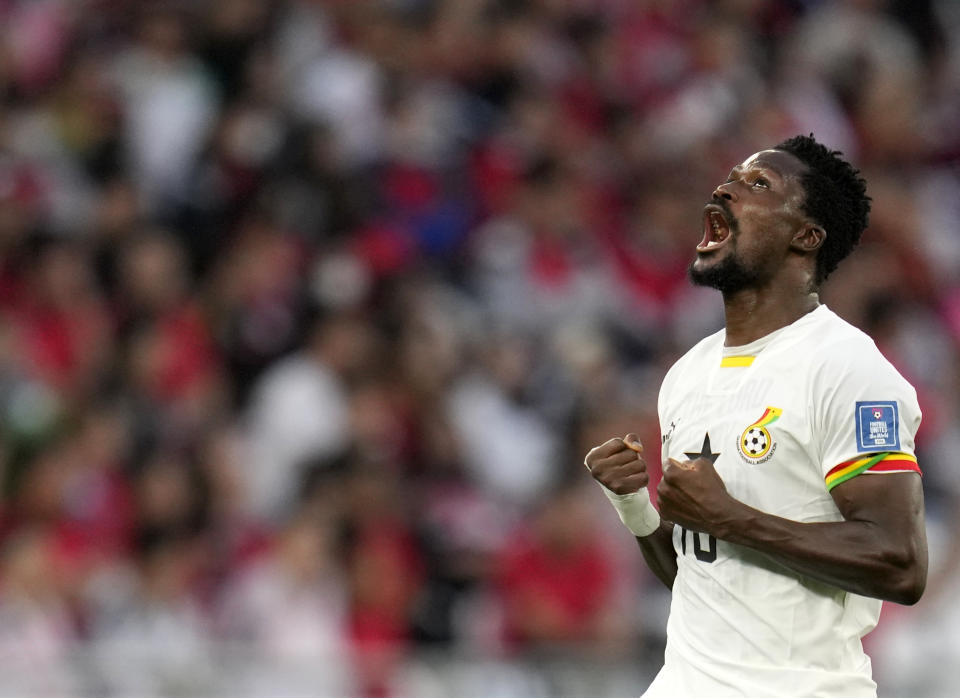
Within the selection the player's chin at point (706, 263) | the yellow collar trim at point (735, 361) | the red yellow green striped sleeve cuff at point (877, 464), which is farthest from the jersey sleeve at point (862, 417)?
the player's chin at point (706, 263)

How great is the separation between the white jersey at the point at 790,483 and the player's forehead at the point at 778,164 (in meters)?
0.34

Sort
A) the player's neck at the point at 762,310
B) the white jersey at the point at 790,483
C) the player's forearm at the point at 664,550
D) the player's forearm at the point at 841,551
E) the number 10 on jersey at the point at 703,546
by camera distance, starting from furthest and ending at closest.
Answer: the player's forearm at the point at 664,550 → the player's neck at the point at 762,310 → the number 10 on jersey at the point at 703,546 → the white jersey at the point at 790,483 → the player's forearm at the point at 841,551

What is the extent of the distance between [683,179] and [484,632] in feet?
10.4

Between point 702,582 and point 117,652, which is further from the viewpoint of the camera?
point 117,652

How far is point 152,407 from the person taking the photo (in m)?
7.85

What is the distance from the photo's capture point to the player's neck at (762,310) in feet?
11.8

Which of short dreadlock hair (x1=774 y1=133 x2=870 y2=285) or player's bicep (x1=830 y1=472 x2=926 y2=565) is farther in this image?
short dreadlock hair (x1=774 y1=133 x2=870 y2=285)

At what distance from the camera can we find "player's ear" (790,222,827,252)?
3.58 meters

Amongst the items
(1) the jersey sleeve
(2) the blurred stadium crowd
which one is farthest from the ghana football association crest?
(2) the blurred stadium crowd

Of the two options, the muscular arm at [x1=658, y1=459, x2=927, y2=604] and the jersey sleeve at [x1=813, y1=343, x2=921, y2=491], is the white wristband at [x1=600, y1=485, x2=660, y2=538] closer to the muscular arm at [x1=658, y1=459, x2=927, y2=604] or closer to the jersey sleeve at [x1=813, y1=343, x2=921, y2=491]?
the muscular arm at [x1=658, y1=459, x2=927, y2=604]

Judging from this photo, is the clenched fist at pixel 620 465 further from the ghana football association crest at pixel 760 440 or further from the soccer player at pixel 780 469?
the ghana football association crest at pixel 760 440

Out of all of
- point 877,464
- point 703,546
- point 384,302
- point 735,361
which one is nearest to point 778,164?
point 735,361

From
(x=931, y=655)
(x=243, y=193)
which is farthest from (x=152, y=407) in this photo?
(x=931, y=655)

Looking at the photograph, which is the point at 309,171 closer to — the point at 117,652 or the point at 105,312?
the point at 105,312
